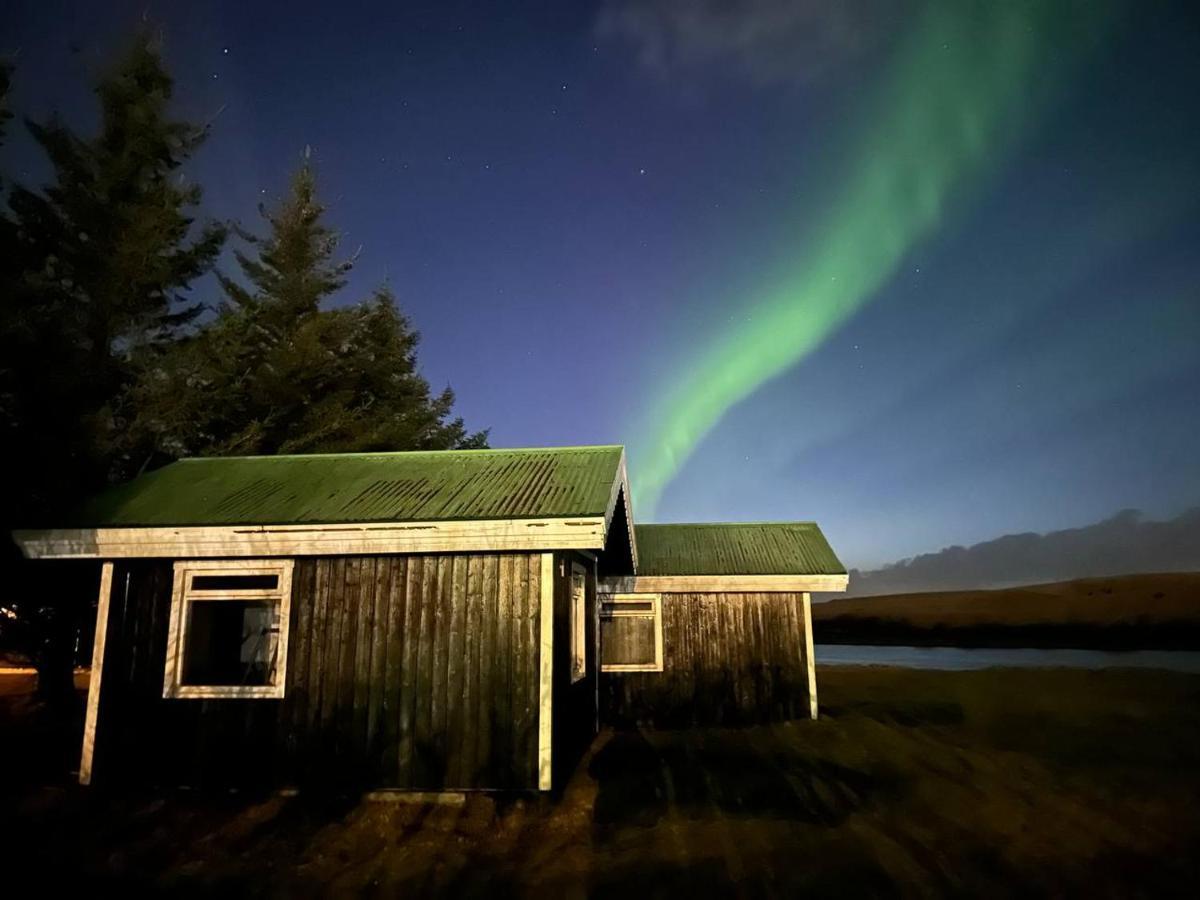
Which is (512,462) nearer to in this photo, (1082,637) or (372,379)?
(372,379)

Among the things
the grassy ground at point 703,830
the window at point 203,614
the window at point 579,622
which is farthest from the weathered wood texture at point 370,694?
the window at point 579,622

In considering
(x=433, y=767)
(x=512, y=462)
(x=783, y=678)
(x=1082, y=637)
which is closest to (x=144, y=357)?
(x=512, y=462)

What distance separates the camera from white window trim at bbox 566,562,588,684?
9859 millimetres

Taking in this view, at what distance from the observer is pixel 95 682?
8.72 meters

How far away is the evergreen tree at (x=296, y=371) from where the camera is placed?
18406 mm

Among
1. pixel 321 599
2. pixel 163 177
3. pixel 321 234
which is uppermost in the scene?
pixel 321 234

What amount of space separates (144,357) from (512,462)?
12411 mm

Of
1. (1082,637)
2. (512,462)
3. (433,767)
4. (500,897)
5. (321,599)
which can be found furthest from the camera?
(1082,637)

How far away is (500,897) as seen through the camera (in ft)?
18.1

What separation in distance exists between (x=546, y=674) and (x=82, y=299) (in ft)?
52.5

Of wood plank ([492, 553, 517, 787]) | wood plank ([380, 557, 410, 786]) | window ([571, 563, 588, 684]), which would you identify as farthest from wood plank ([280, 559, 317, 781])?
window ([571, 563, 588, 684])

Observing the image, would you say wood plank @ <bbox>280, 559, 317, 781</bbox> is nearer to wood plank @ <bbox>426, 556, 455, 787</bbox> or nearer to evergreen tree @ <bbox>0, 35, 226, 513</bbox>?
wood plank @ <bbox>426, 556, 455, 787</bbox>

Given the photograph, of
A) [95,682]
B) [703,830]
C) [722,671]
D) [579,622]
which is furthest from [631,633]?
[95,682]

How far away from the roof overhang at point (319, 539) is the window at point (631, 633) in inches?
249
